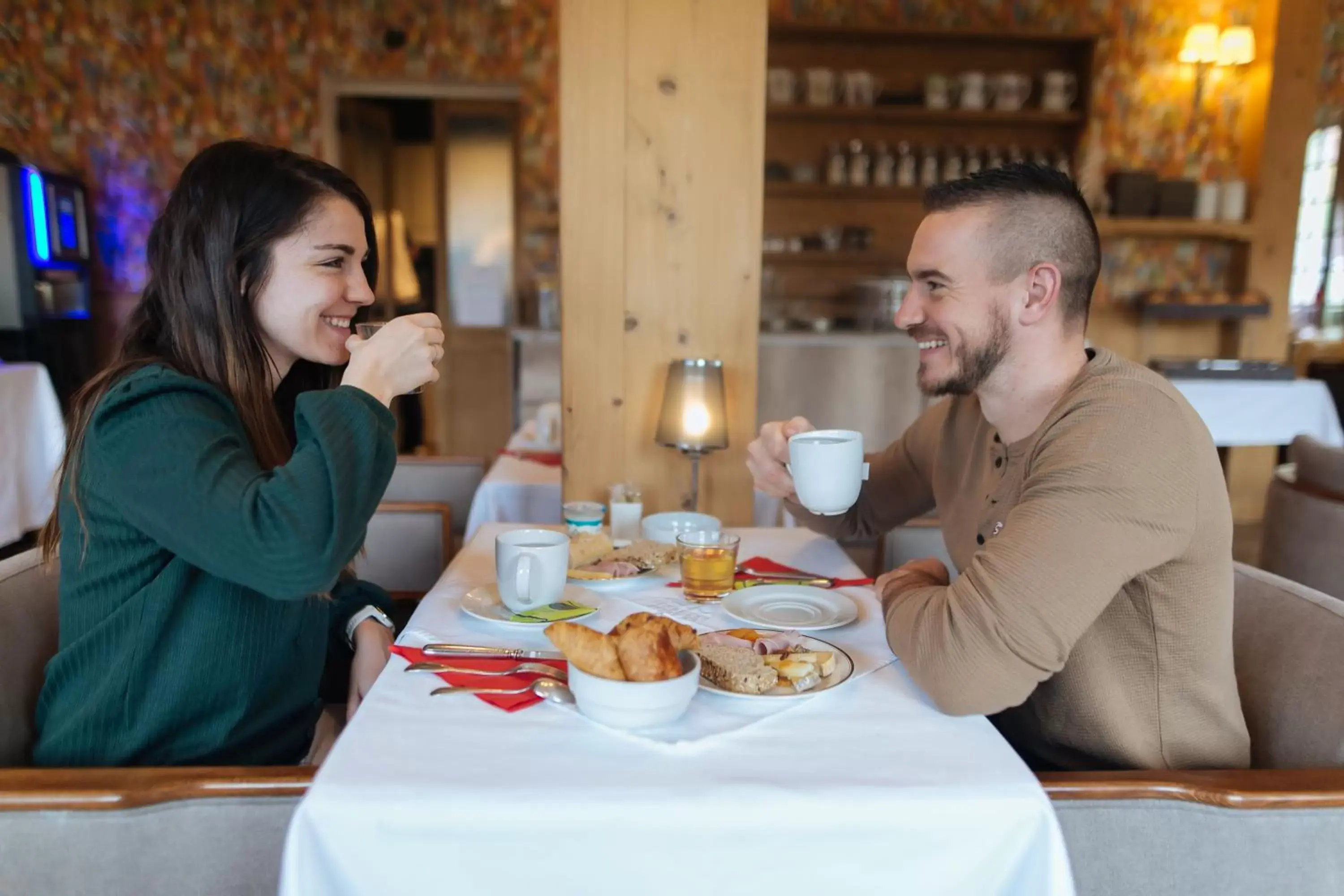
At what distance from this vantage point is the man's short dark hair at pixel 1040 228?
48.7 inches

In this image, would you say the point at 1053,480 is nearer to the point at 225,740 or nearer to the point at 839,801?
the point at 839,801

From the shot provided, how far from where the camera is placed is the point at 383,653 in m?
1.43

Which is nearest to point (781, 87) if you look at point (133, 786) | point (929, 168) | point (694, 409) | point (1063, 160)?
point (929, 168)

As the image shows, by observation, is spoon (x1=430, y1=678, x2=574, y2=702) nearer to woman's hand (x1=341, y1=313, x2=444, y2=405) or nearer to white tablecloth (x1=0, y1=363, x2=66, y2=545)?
woman's hand (x1=341, y1=313, x2=444, y2=405)

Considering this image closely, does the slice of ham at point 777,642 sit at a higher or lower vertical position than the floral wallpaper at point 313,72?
lower

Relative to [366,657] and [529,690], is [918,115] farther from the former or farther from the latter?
[529,690]

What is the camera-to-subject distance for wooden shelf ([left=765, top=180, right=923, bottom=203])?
18.0 feet

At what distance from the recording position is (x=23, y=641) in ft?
3.82

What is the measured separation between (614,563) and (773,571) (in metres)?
0.26

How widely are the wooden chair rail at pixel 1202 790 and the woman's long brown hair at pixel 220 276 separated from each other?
0.99 meters

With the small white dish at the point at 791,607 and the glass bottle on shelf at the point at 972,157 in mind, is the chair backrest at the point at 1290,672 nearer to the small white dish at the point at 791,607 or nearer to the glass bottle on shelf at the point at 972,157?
the small white dish at the point at 791,607

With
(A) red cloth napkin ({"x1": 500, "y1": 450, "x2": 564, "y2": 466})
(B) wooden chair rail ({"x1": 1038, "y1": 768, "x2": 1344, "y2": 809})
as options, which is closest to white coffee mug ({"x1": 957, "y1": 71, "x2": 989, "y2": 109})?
(A) red cloth napkin ({"x1": 500, "y1": 450, "x2": 564, "y2": 466})

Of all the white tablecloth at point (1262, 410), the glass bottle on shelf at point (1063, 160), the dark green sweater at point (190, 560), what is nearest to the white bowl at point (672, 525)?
the dark green sweater at point (190, 560)

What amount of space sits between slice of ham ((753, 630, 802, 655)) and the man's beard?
429 mm
